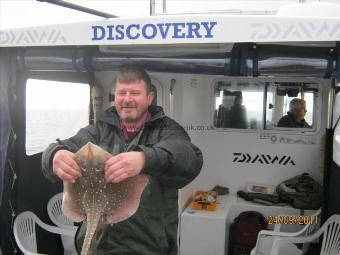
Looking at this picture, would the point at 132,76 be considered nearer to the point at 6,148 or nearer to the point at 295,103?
the point at 6,148

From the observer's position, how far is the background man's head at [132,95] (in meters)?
1.82

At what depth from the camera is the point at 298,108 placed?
4.79 meters

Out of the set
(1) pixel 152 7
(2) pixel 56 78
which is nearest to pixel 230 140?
(1) pixel 152 7

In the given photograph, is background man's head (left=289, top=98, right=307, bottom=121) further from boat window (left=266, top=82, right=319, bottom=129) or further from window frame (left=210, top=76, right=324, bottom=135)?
window frame (left=210, top=76, right=324, bottom=135)

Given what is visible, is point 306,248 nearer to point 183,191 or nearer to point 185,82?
point 183,191

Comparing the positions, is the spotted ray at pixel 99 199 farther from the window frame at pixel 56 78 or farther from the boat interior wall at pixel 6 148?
the window frame at pixel 56 78

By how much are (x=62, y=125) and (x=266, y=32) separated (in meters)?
3.49

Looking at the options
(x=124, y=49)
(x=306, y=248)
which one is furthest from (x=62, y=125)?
(x=306, y=248)

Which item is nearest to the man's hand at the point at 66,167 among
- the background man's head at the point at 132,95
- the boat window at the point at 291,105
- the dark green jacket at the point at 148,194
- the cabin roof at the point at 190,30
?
the dark green jacket at the point at 148,194

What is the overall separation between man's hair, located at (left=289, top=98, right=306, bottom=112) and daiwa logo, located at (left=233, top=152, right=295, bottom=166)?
2.12 feet

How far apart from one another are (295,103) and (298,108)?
8 cm

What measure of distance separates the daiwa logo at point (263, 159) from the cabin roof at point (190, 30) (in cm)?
307

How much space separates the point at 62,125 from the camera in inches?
192
